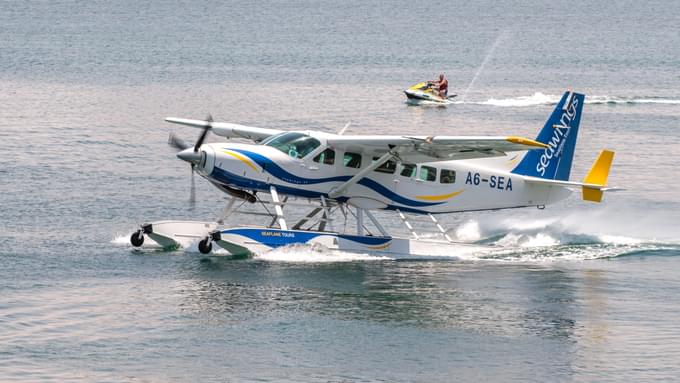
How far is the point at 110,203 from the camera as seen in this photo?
40062mm

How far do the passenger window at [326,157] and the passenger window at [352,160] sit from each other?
38cm

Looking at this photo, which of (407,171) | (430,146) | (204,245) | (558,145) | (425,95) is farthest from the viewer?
(425,95)

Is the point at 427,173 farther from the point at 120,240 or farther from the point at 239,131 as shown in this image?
the point at 120,240

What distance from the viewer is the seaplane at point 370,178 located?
31219mm

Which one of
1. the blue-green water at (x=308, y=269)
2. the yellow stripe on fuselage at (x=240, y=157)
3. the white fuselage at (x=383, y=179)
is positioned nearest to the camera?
the blue-green water at (x=308, y=269)

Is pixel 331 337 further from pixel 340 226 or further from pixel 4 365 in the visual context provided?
pixel 340 226

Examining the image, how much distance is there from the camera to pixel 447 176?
3400cm

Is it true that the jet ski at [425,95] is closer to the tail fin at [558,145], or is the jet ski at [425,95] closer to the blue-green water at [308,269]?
the blue-green water at [308,269]

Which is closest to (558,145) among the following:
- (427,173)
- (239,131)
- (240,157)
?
(427,173)

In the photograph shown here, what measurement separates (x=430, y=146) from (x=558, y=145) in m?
5.19

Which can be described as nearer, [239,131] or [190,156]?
[190,156]

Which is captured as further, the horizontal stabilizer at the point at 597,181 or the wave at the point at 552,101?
the wave at the point at 552,101

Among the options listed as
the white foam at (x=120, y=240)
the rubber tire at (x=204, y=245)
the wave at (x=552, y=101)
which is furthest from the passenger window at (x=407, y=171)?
the wave at (x=552, y=101)

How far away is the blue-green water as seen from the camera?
2384 centimetres
